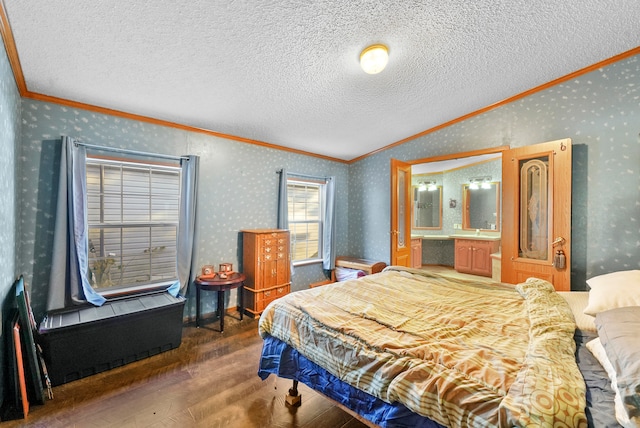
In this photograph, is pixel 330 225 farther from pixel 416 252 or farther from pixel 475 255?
pixel 475 255

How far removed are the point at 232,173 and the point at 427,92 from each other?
2560 mm

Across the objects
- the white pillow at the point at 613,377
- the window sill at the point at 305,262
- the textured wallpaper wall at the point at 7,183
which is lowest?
the window sill at the point at 305,262

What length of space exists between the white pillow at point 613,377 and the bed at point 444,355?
0.12 feet

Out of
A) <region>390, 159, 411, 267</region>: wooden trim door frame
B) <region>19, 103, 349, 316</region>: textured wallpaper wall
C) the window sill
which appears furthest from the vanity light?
the window sill

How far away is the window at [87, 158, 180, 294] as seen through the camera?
9.41 ft

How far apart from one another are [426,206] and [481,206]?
1.17 m

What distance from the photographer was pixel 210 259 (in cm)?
356

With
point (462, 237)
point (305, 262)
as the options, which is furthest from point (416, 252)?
point (305, 262)

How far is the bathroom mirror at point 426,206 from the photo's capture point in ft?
21.9

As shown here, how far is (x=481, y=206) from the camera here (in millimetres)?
6039

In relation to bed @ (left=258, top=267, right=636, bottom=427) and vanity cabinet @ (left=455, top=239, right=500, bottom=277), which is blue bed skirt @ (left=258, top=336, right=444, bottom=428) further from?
vanity cabinet @ (left=455, top=239, right=500, bottom=277)

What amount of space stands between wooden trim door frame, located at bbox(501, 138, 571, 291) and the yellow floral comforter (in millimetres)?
868

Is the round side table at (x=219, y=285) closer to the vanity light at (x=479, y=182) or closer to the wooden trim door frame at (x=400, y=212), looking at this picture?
the wooden trim door frame at (x=400, y=212)

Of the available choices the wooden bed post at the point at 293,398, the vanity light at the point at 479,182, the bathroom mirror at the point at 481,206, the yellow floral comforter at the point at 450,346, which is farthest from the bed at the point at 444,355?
the vanity light at the point at 479,182
